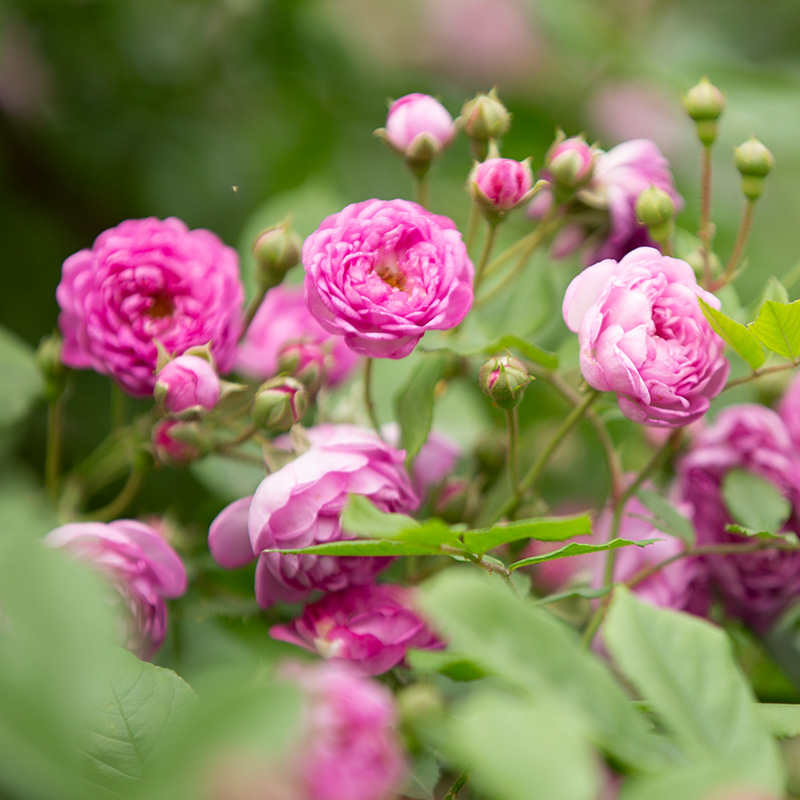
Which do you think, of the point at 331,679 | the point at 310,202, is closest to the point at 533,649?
the point at 331,679

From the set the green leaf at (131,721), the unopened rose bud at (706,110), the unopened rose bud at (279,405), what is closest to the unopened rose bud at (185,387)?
the unopened rose bud at (279,405)

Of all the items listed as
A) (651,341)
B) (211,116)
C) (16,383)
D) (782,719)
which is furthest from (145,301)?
(211,116)

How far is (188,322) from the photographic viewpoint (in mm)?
521

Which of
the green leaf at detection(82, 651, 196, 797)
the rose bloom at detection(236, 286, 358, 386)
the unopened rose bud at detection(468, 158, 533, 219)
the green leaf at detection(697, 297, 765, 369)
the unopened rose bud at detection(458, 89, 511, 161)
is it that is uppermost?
the unopened rose bud at detection(458, 89, 511, 161)

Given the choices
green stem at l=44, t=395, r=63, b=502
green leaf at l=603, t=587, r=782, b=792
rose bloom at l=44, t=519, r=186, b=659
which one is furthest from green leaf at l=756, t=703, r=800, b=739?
green stem at l=44, t=395, r=63, b=502

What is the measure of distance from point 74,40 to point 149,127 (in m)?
0.12

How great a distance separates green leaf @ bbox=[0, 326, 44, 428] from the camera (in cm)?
64

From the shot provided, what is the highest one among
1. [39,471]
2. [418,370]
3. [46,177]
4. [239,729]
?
[239,729]

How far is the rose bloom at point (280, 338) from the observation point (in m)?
0.61

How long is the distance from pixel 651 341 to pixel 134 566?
288 mm

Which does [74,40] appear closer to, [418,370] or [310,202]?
[310,202]

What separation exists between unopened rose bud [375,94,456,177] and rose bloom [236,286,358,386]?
0.12m

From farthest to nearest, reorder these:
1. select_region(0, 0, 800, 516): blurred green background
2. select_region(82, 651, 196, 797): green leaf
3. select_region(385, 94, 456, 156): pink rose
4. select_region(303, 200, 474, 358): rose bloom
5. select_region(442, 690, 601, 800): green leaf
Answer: select_region(0, 0, 800, 516): blurred green background < select_region(385, 94, 456, 156): pink rose < select_region(303, 200, 474, 358): rose bloom < select_region(82, 651, 196, 797): green leaf < select_region(442, 690, 601, 800): green leaf

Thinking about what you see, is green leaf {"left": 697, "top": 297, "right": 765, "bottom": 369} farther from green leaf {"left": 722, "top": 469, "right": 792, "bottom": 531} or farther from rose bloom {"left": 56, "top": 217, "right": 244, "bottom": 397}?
rose bloom {"left": 56, "top": 217, "right": 244, "bottom": 397}
